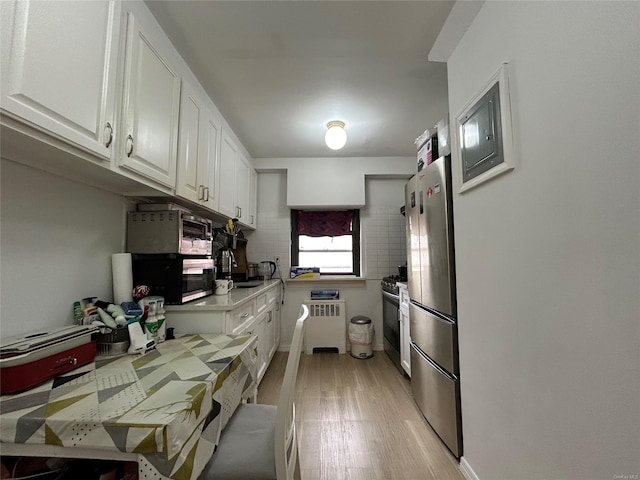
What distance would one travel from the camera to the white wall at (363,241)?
3432 mm

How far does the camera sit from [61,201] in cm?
119

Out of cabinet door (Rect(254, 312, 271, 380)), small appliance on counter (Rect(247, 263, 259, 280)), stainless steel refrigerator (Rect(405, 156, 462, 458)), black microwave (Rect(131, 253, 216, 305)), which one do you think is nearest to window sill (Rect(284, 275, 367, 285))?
small appliance on counter (Rect(247, 263, 259, 280))

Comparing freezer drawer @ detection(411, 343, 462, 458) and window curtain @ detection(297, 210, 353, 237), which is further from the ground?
window curtain @ detection(297, 210, 353, 237)

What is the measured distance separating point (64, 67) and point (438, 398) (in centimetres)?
242

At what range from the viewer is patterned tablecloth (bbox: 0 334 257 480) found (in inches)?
24.3

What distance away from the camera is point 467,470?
1.35 metres

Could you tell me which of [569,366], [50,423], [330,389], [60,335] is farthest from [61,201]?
[330,389]

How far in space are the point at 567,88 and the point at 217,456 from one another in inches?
65.2

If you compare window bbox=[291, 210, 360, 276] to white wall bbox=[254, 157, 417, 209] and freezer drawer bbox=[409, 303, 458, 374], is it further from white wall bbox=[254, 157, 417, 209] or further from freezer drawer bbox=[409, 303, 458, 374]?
freezer drawer bbox=[409, 303, 458, 374]

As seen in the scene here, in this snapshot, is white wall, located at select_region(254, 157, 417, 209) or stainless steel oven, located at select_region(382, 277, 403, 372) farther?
white wall, located at select_region(254, 157, 417, 209)

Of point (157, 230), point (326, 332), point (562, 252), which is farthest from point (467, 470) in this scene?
point (157, 230)

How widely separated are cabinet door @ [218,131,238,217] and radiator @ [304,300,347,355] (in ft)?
5.34

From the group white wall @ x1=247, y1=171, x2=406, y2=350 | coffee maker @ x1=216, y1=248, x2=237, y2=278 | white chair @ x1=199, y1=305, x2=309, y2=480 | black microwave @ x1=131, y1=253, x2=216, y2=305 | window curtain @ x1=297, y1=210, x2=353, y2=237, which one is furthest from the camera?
window curtain @ x1=297, y1=210, x2=353, y2=237

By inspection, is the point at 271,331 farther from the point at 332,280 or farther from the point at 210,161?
the point at 210,161
